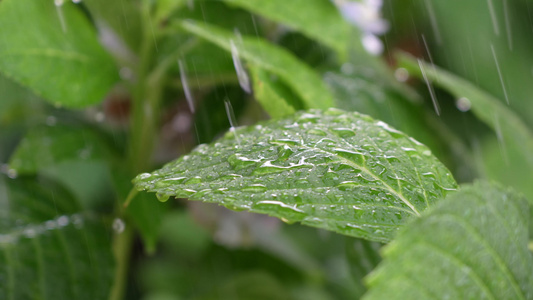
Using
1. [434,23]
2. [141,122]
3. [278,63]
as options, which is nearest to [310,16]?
[278,63]

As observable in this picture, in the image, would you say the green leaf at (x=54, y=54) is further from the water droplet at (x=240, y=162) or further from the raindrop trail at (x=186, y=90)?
the water droplet at (x=240, y=162)

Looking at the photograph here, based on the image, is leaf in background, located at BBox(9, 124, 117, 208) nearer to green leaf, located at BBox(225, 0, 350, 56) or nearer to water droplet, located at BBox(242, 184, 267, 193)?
green leaf, located at BBox(225, 0, 350, 56)

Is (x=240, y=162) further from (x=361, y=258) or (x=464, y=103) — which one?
→ (x=464, y=103)

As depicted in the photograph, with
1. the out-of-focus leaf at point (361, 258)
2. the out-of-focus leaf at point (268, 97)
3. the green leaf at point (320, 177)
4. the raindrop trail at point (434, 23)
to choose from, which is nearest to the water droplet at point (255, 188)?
the green leaf at point (320, 177)

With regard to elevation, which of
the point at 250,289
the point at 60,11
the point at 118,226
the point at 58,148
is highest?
the point at 60,11

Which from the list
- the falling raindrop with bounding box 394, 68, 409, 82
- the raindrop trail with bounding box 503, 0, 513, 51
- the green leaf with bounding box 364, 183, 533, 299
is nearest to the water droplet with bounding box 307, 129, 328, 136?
the green leaf with bounding box 364, 183, 533, 299

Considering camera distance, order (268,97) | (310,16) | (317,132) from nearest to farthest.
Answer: (317,132), (268,97), (310,16)

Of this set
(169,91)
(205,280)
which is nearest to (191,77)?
(169,91)
